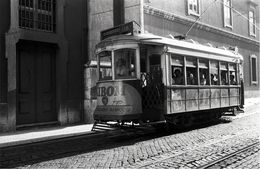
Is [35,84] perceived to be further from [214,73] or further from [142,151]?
[214,73]

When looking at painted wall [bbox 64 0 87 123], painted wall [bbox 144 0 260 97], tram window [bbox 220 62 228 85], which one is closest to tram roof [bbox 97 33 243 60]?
tram window [bbox 220 62 228 85]

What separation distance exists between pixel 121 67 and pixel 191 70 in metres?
2.76

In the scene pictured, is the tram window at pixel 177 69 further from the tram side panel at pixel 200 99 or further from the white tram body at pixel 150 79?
the tram side panel at pixel 200 99

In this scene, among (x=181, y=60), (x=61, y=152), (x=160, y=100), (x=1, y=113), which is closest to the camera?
(x=61, y=152)

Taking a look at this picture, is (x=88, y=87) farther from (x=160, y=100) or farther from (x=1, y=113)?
(x=160, y=100)

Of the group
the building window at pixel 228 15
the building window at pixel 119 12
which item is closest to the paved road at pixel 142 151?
the building window at pixel 119 12

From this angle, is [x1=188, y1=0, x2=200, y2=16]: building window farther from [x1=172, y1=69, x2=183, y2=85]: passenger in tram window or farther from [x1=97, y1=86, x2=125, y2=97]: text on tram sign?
[x1=97, y1=86, x2=125, y2=97]: text on tram sign

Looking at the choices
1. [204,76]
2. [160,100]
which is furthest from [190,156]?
[204,76]

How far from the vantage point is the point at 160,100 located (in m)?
9.27

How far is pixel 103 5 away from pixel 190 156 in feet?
34.0

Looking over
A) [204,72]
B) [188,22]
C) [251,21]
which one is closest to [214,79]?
[204,72]

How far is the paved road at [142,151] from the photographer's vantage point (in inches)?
238

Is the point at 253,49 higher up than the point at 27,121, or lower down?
higher up

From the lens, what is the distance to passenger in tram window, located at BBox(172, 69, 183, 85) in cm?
971
